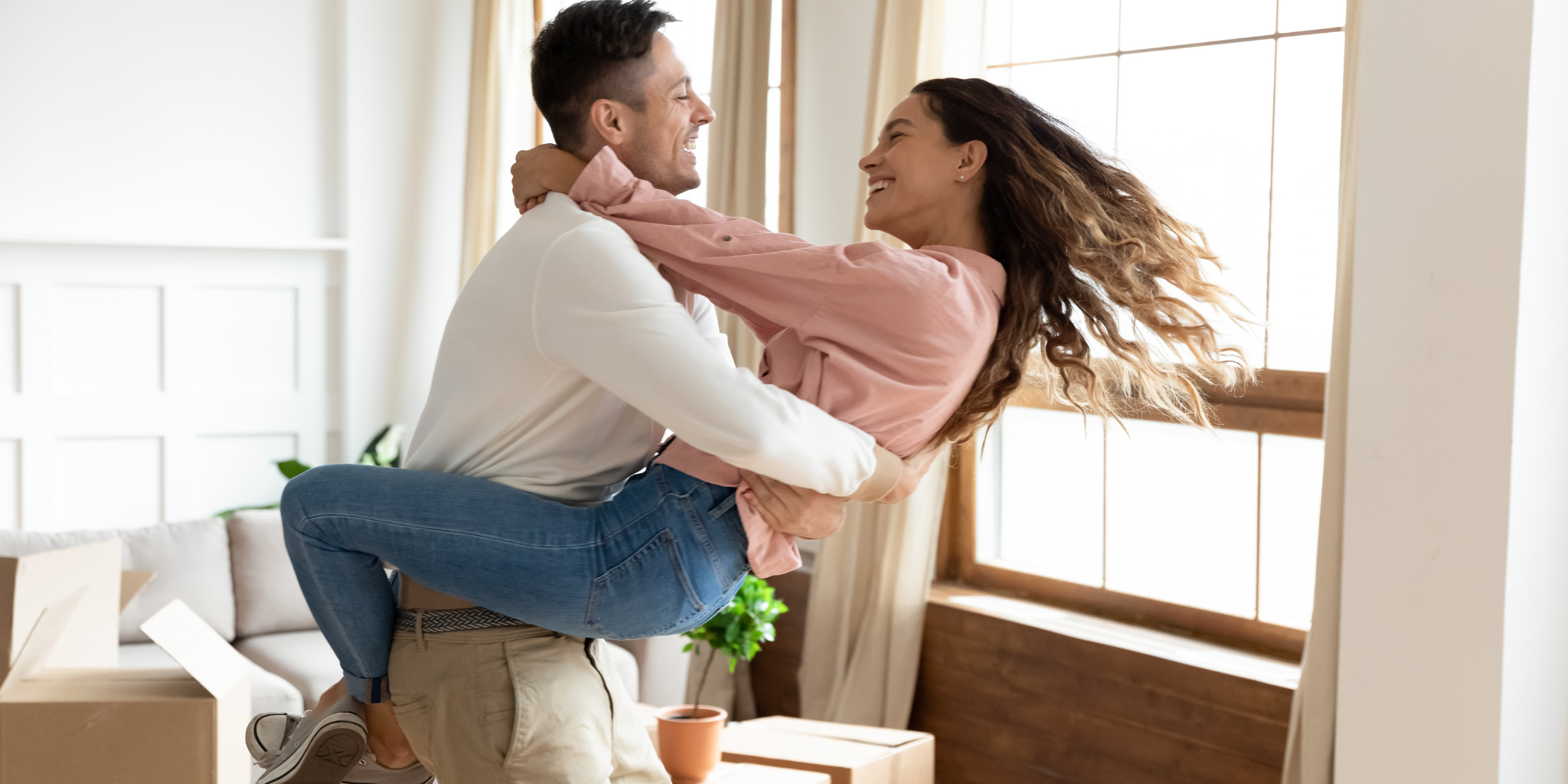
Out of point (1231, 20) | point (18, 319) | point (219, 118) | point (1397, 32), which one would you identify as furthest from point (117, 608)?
point (219, 118)

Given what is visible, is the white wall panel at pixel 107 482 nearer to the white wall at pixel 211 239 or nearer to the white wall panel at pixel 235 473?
the white wall at pixel 211 239

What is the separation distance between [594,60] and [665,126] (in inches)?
4.7

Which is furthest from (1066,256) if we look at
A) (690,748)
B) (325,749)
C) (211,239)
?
(211,239)

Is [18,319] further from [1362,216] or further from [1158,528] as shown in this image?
[1362,216]

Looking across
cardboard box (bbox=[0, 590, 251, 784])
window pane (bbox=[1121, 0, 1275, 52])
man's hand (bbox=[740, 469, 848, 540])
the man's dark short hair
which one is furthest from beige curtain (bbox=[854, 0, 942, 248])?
cardboard box (bbox=[0, 590, 251, 784])

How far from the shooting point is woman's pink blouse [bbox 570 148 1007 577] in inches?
53.1

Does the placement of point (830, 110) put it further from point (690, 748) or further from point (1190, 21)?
point (690, 748)

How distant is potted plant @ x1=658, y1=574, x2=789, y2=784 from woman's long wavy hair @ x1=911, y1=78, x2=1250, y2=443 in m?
1.09

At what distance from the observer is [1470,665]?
171 cm

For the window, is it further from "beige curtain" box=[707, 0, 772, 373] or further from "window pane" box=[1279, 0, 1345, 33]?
"beige curtain" box=[707, 0, 772, 373]

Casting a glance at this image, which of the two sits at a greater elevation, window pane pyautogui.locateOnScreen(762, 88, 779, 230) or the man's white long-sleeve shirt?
window pane pyautogui.locateOnScreen(762, 88, 779, 230)

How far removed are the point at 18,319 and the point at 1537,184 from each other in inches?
195

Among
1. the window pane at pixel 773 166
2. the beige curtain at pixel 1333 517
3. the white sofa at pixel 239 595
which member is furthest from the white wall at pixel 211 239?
the beige curtain at pixel 1333 517

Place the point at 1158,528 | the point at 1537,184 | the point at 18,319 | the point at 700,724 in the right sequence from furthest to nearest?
the point at 18,319
the point at 1158,528
the point at 700,724
the point at 1537,184
